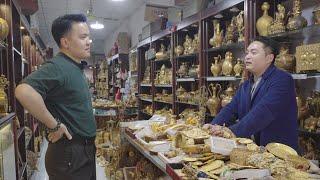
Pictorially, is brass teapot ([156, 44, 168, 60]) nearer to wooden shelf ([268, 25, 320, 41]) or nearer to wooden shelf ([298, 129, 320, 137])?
wooden shelf ([268, 25, 320, 41])


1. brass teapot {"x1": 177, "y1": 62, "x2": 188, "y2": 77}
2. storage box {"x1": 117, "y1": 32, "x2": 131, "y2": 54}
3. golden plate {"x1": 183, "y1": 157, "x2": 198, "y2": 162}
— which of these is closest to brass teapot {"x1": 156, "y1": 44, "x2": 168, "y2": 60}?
brass teapot {"x1": 177, "y1": 62, "x2": 188, "y2": 77}

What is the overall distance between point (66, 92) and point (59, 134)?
0.87 ft

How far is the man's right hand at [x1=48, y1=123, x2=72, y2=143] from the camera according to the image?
196 centimetres

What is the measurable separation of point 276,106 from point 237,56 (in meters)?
1.96

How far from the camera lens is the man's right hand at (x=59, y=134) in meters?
1.96

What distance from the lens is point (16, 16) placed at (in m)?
4.13

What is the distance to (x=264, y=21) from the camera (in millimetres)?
3250

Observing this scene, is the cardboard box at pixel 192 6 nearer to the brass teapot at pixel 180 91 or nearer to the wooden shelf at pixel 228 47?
the wooden shelf at pixel 228 47

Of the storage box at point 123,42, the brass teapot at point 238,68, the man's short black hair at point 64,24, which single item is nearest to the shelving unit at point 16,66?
the man's short black hair at point 64,24

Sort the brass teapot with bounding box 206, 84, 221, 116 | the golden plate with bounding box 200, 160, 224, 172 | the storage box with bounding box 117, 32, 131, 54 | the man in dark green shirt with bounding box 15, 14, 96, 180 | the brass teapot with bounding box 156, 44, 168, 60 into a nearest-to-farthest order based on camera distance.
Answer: the golden plate with bounding box 200, 160, 224, 172
the man in dark green shirt with bounding box 15, 14, 96, 180
the brass teapot with bounding box 206, 84, 221, 116
the brass teapot with bounding box 156, 44, 168, 60
the storage box with bounding box 117, 32, 131, 54

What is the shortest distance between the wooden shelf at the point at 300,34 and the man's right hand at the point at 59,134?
2272 mm

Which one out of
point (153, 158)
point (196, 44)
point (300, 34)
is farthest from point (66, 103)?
point (196, 44)

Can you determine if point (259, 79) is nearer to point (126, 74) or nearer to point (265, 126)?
point (265, 126)

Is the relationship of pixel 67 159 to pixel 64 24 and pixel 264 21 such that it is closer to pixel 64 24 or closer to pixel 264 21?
pixel 64 24
